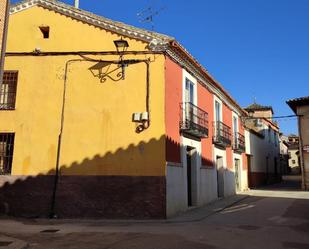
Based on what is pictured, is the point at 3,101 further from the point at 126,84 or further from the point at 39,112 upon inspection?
the point at 126,84

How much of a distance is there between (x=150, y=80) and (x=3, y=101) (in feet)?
17.3

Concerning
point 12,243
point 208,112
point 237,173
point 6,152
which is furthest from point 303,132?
point 12,243

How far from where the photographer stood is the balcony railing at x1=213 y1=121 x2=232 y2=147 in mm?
18344

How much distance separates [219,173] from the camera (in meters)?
19.8

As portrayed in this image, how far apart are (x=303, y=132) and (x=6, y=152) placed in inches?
726

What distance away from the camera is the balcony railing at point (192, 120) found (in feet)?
46.3

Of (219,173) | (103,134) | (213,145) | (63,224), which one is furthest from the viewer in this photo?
(219,173)

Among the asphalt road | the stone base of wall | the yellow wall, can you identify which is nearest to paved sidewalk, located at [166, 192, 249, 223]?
the asphalt road

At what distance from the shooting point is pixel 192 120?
14.8m

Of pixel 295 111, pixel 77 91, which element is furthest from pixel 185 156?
pixel 295 111

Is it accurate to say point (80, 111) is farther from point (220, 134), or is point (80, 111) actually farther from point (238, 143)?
point (238, 143)

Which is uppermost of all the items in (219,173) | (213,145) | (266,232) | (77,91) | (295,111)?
(295,111)

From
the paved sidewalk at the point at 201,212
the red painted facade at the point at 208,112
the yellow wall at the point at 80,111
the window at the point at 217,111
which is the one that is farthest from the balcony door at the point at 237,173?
the yellow wall at the point at 80,111

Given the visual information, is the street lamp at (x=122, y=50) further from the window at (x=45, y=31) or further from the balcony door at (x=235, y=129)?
the balcony door at (x=235, y=129)
